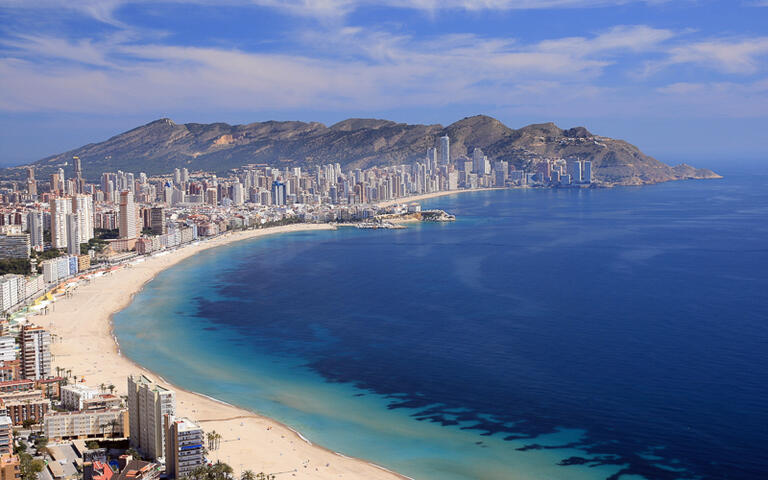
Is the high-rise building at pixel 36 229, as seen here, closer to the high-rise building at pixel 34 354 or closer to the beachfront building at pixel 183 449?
the high-rise building at pixel 34 354

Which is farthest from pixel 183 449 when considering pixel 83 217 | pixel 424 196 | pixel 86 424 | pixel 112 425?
pixel 424 196

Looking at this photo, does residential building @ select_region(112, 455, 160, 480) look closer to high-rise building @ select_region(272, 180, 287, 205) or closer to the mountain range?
high-rise building @ select_region(272, 180, 287, 205)

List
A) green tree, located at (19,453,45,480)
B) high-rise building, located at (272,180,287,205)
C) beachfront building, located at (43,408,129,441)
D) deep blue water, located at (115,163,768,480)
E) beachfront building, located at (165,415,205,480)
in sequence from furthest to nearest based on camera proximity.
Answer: high-rise building, located at (272,180,287,205), beachfront building, located at (43,408,129,441), deep blue water, located at (115,163,768,480), beachfront building, located at (165,415,205,480), green tree, located at (19,453,45,480)

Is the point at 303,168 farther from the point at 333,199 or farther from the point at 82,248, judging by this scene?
the point at 82,248

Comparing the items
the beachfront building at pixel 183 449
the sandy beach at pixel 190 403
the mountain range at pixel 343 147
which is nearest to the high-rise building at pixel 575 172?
the mountain range at pixel 343 147

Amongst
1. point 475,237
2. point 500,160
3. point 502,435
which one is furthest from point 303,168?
point 502,435

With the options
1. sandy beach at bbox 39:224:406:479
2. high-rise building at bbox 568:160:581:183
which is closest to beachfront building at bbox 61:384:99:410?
sandy beach at bbox 39:224:406:479

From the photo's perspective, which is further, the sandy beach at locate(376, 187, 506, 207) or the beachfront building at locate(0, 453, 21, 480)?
the sandy beach at locate(376, 187, 506, 207)
